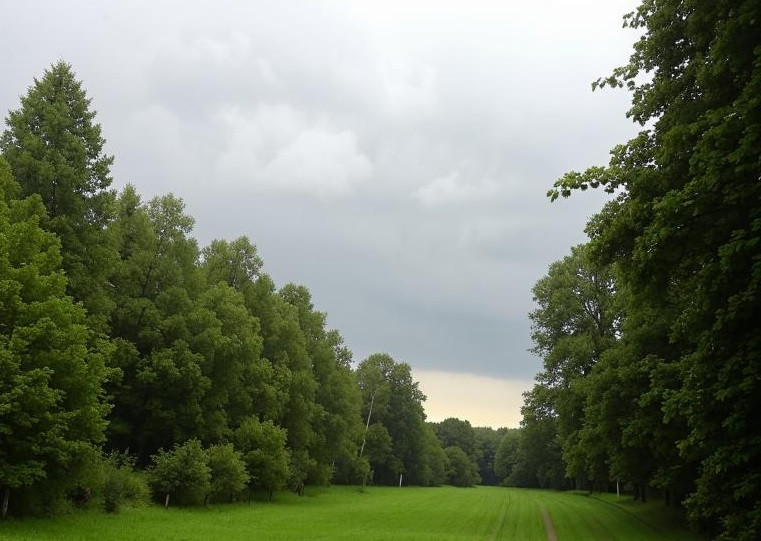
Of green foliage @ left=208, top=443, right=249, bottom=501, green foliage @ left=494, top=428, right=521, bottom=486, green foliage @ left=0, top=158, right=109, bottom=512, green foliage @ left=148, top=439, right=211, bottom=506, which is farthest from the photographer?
green foliage @ left=494, top=428, right=521, bottom=486

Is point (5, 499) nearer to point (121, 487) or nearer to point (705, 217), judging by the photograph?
point (121, 487)

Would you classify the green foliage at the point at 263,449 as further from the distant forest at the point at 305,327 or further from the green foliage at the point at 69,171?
the green foliage at the point at 69,171

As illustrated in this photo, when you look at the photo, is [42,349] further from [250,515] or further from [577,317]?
[577,317]

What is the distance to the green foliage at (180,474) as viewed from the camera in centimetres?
3186

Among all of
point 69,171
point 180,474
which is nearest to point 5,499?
point 180,474

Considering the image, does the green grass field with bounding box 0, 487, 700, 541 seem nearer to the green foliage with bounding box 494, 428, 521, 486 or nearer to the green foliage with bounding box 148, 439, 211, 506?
the green foliage with bounding box 148, 439, 211, 506

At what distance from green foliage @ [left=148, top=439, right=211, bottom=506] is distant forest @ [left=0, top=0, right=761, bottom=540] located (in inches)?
5.0

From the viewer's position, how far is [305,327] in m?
61.3

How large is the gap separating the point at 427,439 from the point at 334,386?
1822 inches

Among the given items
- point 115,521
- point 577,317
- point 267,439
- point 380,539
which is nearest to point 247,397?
point 267,439

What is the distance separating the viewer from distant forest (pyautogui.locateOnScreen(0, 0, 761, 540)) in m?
9.60

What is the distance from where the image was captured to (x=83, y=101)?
28547 mm

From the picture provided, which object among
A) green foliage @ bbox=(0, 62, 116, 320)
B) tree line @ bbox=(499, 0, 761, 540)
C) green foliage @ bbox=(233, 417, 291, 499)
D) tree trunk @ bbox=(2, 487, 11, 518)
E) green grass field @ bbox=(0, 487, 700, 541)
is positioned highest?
green foliage @ bbox=(0, 62, 116, 320)

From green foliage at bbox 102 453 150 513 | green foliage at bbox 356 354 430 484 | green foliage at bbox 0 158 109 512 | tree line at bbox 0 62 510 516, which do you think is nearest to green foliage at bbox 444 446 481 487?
green foliage at bbox 356 354 430 484
